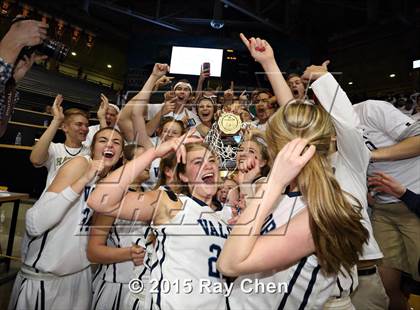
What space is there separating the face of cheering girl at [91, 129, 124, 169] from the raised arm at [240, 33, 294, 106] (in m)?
0.96

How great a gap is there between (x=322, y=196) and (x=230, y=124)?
3.48 ft

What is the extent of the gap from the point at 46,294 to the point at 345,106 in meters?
1.73

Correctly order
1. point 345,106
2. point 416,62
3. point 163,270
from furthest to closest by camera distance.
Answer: point 416,62 < point 345,106 < point 163,270

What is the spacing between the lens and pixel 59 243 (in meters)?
1.70

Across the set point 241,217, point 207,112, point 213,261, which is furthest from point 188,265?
point 207,112

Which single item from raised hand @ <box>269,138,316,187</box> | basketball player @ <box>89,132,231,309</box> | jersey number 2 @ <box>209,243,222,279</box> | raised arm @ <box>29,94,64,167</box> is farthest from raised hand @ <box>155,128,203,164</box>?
raised arm @ <box>29,94,64,167</box>

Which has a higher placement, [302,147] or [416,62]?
[416,62]

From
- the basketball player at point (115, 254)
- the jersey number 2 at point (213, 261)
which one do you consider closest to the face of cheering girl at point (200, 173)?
the jersey number 2 at point (213, 261)

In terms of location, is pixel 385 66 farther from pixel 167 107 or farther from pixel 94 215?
pixel 94 215

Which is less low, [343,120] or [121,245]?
[343,120]

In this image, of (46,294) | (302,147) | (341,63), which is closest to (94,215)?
(46,294)

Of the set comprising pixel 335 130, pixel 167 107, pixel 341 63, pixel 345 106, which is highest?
pixel 341 63

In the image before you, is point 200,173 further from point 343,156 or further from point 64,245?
point 64,245

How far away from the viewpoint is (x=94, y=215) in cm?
179
